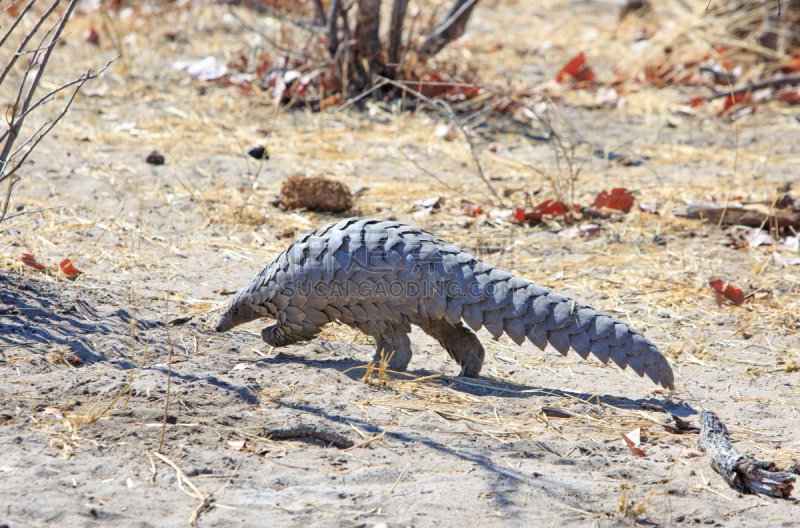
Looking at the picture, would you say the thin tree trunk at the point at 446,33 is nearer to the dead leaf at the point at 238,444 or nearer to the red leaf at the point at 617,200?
the red leaf at the point at 617,200

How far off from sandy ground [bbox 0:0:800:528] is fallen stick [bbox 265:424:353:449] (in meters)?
0.02

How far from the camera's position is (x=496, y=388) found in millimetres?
2572

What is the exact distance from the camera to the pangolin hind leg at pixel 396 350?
261 centimetres

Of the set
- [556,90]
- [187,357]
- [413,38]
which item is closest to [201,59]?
[413,38]

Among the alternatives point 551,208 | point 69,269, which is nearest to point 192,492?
point 69,269

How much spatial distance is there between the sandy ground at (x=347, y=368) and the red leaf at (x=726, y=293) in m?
0.07

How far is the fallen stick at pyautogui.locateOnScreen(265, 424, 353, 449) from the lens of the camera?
6.69 feet

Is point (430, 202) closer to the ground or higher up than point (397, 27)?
closer to the ground

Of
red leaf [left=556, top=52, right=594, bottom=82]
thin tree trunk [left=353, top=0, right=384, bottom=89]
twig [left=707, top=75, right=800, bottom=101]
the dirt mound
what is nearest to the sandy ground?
the dirt mound

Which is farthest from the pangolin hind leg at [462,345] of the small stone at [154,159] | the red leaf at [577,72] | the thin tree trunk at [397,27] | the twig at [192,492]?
the red leaf at [577,72]

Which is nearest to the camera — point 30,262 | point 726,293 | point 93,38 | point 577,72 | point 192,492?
point 192,492

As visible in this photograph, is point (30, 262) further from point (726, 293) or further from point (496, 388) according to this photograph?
point (726, 293)

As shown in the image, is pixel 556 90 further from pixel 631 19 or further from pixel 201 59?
pixel 201 59

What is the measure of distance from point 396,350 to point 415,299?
0.90 feet
